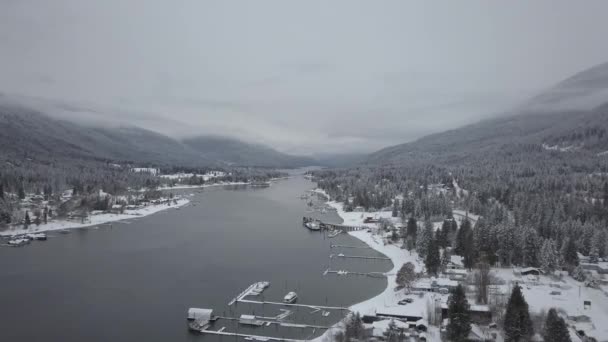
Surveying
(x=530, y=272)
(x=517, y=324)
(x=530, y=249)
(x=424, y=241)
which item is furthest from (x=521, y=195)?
(x=517, y=324)

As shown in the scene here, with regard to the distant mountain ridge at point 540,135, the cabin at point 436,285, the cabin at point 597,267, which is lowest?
the cabin at point 597,267

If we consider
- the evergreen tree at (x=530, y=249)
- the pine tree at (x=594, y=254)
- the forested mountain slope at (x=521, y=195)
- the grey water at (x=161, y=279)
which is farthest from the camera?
the forested mountain slope at (x=521, y=195)

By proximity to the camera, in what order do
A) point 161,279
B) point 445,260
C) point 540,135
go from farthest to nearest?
1. point 540,135
2. point 445,260
3. point 161,279

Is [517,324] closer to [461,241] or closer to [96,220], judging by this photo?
[461,241]

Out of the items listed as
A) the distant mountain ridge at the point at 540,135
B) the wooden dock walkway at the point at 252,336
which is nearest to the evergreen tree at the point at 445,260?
the wooden dock walkway at the point at 252,336

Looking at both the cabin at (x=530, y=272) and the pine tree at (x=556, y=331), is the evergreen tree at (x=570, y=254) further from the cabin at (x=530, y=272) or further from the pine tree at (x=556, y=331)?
the pine tree at (x=556, y=331)

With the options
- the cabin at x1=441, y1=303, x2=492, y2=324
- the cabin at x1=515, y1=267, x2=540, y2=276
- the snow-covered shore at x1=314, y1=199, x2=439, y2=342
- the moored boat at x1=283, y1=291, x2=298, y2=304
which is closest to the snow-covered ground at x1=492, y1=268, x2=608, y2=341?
the cabin at x1=515, y1=267, x2=540, y2=276

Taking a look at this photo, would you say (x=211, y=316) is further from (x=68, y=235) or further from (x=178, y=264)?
(x=68, y=235)
